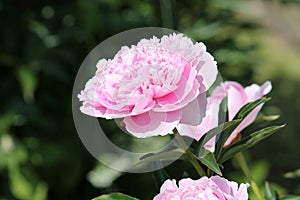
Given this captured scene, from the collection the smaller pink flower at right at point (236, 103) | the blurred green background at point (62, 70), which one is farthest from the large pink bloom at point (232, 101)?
the blurred green background at point (62, 70)

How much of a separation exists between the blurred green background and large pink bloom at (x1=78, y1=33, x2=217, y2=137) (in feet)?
3.64

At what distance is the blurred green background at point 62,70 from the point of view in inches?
76.2

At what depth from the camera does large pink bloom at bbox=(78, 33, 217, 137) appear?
0.66 metres

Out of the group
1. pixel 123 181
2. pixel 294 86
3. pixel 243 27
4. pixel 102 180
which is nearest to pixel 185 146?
pixel 102 180

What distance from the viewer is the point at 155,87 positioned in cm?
66

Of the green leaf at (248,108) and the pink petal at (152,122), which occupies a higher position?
the green leaf at (248,108)

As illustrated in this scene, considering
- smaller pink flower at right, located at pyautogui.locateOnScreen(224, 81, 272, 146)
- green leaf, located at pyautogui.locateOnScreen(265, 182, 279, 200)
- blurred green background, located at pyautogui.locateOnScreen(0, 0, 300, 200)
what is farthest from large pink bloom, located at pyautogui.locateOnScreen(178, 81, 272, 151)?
blurred green background, located at pyautogui.locateOnScreen(0, 0, 300, 200)

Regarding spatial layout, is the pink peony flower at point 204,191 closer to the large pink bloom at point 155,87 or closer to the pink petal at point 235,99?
the large pink bloom at point 155,87

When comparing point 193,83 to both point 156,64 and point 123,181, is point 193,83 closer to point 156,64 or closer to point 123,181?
point 156,64

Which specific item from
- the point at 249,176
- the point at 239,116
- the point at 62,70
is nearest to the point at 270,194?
the point at 249,176

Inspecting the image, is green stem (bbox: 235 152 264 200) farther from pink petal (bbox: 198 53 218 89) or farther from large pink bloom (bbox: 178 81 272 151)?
pink petal (bbox: 198 53 218 89)

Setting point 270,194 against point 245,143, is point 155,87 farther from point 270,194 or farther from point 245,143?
point 270,194

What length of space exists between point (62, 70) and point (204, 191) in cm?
144

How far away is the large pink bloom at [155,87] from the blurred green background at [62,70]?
1110 millimetres
